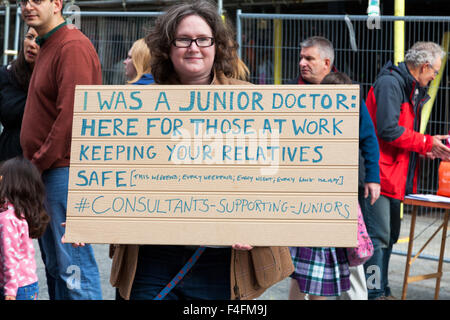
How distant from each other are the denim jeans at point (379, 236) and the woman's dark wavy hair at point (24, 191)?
243cm

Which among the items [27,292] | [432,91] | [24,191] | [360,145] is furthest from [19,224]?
[432,91]

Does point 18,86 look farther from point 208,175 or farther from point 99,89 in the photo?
point 208,175

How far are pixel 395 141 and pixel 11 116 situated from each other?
275cm

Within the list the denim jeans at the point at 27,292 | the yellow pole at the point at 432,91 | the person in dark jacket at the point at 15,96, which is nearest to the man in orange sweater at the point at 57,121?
the denim jeans at the point at 27,292

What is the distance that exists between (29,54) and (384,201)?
2794mm

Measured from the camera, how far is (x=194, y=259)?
2529 mm

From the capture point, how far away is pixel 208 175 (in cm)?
243

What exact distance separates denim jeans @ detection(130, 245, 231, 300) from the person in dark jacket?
2.17 m

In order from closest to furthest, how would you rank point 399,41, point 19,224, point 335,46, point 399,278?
Answer: point 19,224, point 399,278, point 399,41, point 335,46

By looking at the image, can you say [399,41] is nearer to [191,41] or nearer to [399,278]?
[399,278]

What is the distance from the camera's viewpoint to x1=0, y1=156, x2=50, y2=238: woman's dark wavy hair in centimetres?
347

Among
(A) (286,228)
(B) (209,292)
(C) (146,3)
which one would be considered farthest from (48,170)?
(C) (146,3)

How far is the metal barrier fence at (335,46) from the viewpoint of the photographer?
6.58 metres
